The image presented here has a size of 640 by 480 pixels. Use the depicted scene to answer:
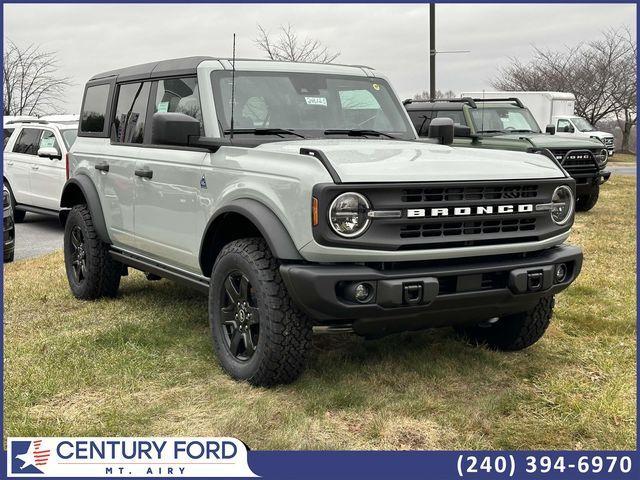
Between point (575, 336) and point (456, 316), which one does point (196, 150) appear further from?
point (575, 336)

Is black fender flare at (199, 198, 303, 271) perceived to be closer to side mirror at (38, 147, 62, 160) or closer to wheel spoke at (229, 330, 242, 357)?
wheel spoke at (229, 330, 242, 357)

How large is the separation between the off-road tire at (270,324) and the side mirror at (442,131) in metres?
2.02

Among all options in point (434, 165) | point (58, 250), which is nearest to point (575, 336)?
point (434, 165)

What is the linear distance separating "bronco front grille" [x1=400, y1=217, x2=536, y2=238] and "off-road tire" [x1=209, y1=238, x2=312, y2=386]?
748mm

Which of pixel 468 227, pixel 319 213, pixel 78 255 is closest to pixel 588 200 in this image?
pixel 78 255

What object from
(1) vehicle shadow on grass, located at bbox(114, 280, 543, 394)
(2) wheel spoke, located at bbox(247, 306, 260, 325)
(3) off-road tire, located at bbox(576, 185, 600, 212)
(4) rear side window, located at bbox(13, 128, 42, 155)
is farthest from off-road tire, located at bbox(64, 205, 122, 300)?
(3) off-road tire, located at bbox(576, 185, 600, 212)

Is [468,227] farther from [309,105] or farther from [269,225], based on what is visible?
[309,105]

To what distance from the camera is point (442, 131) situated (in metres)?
5.74

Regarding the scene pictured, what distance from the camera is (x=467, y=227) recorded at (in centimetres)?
411

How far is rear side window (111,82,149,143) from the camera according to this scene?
585 cm

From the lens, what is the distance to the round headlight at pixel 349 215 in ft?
12.4

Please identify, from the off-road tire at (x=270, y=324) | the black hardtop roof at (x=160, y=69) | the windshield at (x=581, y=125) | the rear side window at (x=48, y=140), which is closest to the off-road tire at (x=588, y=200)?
the black hardtop roof at (x=160, y=69)

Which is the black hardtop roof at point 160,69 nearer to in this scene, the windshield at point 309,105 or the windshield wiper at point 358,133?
the windshield at point 309,105

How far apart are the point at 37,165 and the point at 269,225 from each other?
9161 millimetres
